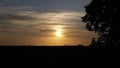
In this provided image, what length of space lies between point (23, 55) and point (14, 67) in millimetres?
1826

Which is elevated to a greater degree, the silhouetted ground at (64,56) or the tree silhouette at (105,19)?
the tree silhouette at (105,19)

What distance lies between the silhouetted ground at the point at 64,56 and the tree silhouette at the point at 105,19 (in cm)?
518

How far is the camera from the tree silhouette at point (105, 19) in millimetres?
32500

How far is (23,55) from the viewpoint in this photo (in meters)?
25.1

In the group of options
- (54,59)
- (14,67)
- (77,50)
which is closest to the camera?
(14,67)

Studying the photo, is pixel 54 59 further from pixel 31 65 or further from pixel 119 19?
pixel 119 19

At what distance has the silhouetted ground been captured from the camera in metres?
24.8

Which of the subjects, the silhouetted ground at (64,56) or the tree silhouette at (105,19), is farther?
the tree silhouette at (105,19)

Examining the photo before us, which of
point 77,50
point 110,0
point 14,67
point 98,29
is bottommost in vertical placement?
point 14,67

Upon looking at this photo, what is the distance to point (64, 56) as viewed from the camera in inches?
1013

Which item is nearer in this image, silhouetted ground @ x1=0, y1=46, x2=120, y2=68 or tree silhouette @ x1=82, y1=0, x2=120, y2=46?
silhouetted ground @ x1=0, y1=46, x2=120, y2=68

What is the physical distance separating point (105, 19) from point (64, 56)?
9074 mm

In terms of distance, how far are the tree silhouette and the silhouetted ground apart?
17.0 ft

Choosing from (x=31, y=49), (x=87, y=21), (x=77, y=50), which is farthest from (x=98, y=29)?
(x=31, y=49)
